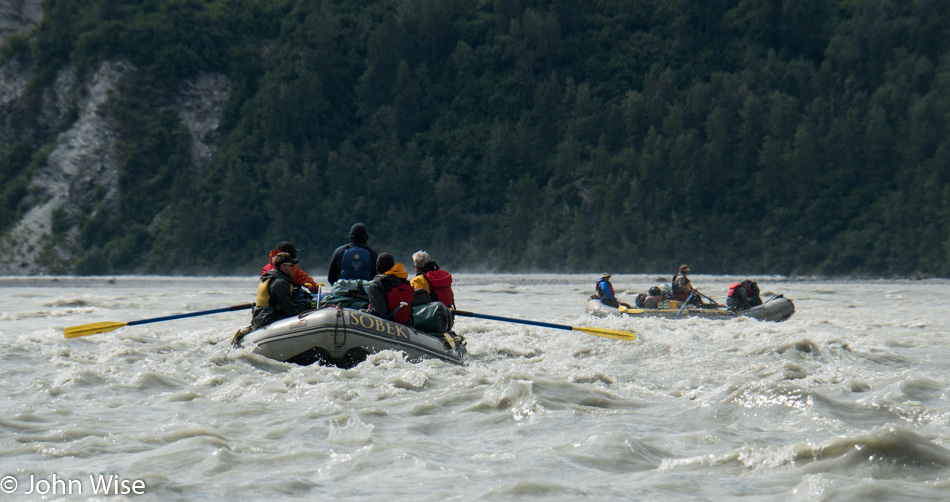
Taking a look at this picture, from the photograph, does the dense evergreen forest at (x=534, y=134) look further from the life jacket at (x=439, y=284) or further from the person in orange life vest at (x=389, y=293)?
the person in orange life vest at (x=389, y=293)

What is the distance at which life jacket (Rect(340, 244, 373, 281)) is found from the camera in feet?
39.7

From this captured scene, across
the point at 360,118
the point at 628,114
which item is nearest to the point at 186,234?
the point at 360,118

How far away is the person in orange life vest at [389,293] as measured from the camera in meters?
11.3

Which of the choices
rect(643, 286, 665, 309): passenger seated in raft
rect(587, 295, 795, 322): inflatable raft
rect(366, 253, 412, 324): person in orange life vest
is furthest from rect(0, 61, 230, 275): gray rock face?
rect(366, 253, 412, 324): person in orange life vest

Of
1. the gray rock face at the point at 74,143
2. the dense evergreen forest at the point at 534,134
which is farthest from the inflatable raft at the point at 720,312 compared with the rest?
the gray rock face at the point at 74,143

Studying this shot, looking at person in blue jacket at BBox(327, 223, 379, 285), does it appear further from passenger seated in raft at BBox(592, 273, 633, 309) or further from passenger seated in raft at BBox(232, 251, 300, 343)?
passenger seated in raft at BBox(592, 273, 633, 309)

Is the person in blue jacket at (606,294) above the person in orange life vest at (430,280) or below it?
below

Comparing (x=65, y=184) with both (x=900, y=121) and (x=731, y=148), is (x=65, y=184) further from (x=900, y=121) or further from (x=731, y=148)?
(x=900, y=121)

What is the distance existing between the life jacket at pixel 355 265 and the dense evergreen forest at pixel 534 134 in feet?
153

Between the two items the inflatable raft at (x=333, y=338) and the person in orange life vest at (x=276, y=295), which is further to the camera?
the person in orange life vest at (x=276, y=295)

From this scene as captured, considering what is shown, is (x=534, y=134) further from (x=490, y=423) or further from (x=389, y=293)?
(x=490, y=423)

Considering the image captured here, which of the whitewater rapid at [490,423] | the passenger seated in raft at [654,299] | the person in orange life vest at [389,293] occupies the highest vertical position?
the person in orange life vest at [389,293]

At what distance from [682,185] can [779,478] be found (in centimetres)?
5494

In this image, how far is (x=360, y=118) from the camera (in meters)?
68.9
